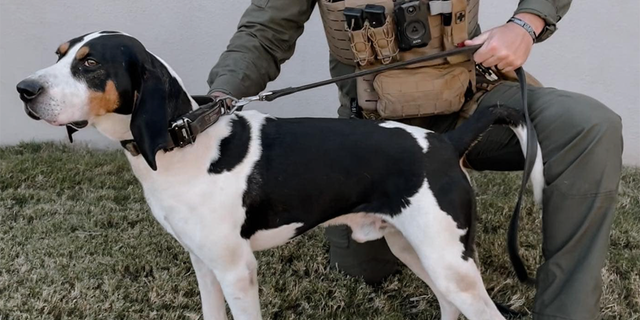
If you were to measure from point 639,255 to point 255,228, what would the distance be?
2.13 meters

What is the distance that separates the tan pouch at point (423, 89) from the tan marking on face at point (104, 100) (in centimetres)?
113

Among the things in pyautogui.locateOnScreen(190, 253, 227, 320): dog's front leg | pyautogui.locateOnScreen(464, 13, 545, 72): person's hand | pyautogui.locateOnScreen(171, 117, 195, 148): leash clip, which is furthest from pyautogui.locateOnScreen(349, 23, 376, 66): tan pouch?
pyautogui.locateOnScreen(190, 253, 227, 320): dog's front leg

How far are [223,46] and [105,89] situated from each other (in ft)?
10.5

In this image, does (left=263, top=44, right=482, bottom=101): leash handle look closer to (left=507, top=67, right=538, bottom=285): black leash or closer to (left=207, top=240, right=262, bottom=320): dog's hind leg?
(left=507, top=67, right=538, bottom=285): black leash

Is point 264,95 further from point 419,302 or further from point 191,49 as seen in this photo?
point 191,49

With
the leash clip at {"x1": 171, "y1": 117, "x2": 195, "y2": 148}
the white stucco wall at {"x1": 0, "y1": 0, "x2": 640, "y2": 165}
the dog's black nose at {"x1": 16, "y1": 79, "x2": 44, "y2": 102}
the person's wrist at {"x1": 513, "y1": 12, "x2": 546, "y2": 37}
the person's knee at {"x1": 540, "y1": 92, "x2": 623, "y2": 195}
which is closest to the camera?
the dog's black nose at {"x1": 16, "y1": 79, "x2": 44, "y2": 102}

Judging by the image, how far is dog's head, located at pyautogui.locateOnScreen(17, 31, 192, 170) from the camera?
1850 millimetres

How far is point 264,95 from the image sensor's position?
2.28 metres

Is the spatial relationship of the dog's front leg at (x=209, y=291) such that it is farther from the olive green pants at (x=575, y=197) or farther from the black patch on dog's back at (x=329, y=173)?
the olive green pants at (x=575, y=197)

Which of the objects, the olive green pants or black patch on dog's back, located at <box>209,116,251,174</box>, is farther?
the olive green pants

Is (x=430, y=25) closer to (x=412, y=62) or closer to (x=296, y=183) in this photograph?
(x=412, y=62)

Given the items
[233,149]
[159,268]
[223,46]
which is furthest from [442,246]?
[223,46]

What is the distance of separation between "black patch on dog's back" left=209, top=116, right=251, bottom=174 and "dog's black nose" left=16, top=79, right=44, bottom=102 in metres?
0.55

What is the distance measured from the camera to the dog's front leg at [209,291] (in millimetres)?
2355
